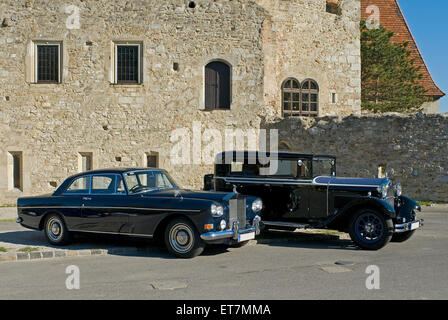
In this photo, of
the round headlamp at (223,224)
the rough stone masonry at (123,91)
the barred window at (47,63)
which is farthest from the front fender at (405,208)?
the barred window at (47,63)

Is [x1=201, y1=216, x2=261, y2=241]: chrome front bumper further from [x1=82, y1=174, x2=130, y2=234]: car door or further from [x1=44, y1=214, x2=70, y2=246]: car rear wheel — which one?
[x1=44, y1=214, x2=70, y2=246]: car rear wheel

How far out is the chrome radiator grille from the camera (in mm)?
8680

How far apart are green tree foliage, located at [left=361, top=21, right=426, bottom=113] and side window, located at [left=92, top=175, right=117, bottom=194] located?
737 inches

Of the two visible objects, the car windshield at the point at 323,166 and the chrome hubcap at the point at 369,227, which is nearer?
the chrome hubcap at the point at 369,227

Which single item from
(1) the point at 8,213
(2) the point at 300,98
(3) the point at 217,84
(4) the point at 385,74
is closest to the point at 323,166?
(3) the point at 217,84

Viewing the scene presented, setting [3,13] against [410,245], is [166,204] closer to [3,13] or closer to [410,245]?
[410,245]

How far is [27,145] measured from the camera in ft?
60.2

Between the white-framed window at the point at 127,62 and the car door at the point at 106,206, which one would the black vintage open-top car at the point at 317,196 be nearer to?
the car door at the point at 106,206

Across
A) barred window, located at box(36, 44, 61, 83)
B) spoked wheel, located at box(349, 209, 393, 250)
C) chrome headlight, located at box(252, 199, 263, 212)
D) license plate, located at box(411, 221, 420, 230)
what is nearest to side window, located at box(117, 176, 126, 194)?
chrome headlight, located at box(252, 199, 263, 212)

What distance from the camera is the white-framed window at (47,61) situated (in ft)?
60.4

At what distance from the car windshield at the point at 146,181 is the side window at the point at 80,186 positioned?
2.90ft

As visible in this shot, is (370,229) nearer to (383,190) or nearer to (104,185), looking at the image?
(383,190)

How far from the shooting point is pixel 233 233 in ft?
27.9
